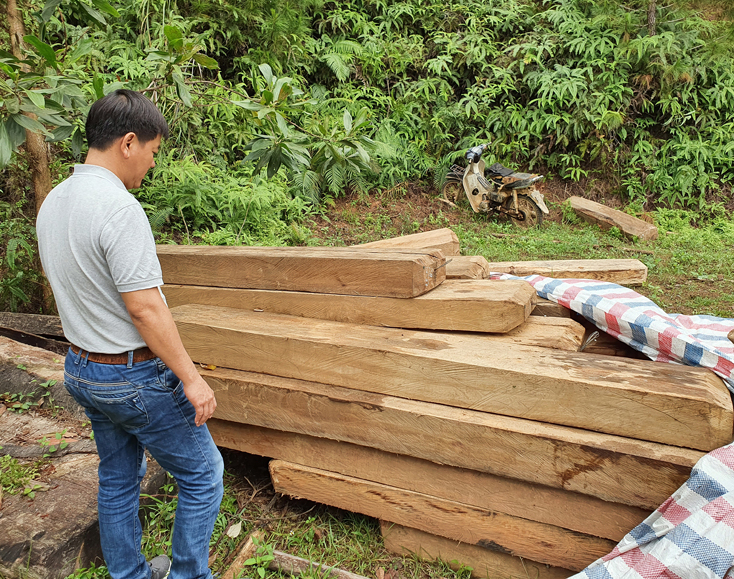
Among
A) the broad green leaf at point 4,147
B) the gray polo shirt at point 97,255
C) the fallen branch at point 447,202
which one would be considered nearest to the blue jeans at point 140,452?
the gray polo shirt at point 97,255

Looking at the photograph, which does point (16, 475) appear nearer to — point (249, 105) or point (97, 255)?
point (97, 255)

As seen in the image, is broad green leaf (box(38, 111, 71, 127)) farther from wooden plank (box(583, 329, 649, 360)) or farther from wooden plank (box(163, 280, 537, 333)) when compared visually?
wooden plank (box(583, 329, 649, 360))

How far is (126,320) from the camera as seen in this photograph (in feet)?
6.15

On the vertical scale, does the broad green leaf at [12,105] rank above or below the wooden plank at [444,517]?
above

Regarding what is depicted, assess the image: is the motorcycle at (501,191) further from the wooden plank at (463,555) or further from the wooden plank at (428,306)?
the wooden plank at (463,555)

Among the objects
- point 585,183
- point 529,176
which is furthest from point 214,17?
point 585,183

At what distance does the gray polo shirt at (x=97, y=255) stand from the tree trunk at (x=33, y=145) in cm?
250

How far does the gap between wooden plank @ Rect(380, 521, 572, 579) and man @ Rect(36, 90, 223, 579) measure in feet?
2.94

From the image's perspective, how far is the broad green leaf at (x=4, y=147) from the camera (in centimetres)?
249

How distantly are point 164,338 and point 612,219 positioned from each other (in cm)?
690

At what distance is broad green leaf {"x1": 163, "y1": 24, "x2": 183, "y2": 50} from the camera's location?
2969 millimetres

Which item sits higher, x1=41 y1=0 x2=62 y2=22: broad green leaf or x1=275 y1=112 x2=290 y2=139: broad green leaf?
x1=41 y1=0 x2=62 y2=22: broad green leaf

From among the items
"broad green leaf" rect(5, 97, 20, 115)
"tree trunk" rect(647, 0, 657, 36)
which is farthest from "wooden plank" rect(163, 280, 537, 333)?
"tree trunk" rect(647, 0, 657, 36)

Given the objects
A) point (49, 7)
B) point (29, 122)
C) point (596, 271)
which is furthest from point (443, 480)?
point (49, 7)
